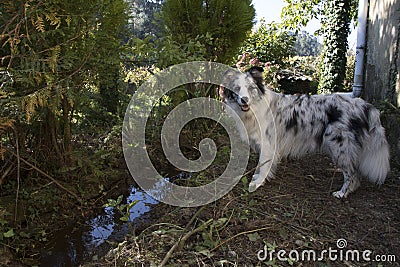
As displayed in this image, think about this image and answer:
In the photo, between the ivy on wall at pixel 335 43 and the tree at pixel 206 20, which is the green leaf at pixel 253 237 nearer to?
the tree at pixel 206 20

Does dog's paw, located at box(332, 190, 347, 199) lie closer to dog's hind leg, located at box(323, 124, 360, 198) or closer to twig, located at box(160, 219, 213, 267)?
dog's hind leg, located at box(323, 124, 360, 198)

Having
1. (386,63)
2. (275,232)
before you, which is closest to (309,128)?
(275,232)

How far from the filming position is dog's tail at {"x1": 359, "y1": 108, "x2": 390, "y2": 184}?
12.4ft

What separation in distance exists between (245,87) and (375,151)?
1.63 metres

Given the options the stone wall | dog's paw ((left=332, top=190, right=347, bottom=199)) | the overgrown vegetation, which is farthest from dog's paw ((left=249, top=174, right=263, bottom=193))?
the stone wall

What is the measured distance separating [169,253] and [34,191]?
1.89m

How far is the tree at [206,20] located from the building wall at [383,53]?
7.40 feet

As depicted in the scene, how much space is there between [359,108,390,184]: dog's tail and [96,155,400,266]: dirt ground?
246mm

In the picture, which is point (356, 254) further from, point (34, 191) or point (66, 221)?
point (34, 191)

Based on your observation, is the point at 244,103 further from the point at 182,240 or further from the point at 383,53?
the point at 383,53

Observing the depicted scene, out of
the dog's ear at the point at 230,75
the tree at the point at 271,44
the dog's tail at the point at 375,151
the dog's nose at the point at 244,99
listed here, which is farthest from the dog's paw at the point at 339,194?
the tree at the point at 271,44

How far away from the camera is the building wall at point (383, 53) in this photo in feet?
17.0

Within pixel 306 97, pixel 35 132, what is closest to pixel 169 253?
pixel 35 132
